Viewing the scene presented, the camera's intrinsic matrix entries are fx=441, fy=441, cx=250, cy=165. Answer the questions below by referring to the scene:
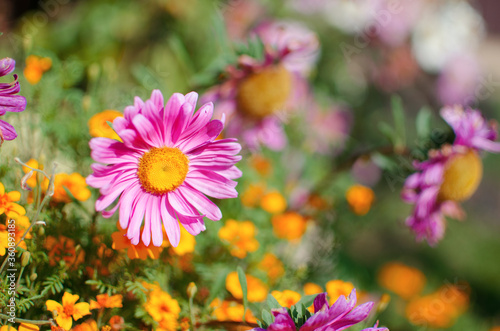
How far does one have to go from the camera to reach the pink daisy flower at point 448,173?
669 millimetres

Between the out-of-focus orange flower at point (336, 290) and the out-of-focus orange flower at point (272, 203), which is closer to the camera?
the out-of-focus orange flower at point (336, 290)

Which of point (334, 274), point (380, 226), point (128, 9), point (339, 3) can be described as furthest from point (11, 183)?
point (380, 226)

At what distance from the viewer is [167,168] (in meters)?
0.50

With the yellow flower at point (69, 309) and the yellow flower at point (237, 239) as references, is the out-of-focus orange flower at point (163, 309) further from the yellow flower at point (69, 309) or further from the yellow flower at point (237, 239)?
the yellow flower at point (237, 239)

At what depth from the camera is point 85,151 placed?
2.39 ft

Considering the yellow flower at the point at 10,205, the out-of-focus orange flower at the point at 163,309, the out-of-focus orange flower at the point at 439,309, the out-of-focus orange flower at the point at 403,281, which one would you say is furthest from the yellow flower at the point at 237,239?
the out-of-focus orange flower at the point at 403,281

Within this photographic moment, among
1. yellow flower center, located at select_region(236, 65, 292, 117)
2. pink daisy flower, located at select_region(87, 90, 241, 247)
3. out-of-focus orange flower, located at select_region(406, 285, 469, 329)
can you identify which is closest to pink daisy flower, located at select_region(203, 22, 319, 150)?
yellow flower center, located at select_region(236, 65, 292, 117)

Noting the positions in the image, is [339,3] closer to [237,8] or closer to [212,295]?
[237,8]

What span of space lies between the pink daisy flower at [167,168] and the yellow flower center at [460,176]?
417 mm

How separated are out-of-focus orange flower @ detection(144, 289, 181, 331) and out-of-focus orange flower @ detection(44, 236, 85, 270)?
0.10m

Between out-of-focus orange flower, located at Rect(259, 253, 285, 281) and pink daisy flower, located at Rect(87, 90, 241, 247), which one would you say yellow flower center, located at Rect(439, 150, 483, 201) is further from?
pink daisy flower, located at Rect(87, 90, 241, 247)

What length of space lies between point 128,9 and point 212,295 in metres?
1.08

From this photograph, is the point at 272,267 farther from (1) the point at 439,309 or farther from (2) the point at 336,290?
(1) the point at 439,309

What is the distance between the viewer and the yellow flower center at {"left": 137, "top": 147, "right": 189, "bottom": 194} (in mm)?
494
